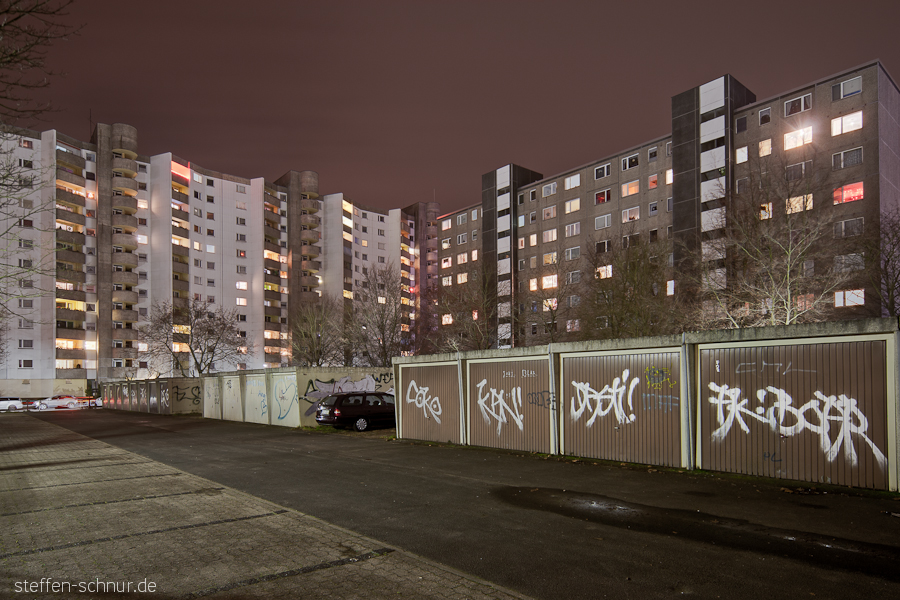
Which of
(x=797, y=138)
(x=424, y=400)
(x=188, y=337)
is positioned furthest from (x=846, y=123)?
(x=188, y=337)

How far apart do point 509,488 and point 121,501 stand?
244 inches

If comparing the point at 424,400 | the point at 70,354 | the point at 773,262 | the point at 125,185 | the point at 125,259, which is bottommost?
the point at 70,354

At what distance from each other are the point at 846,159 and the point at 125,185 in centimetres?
7927

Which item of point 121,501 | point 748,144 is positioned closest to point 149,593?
point 121,501

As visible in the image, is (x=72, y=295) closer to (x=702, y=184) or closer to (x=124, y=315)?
(x=124, y=315)

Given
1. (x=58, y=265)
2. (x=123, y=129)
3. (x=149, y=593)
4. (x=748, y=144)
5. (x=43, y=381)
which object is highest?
(x=123, y=129)

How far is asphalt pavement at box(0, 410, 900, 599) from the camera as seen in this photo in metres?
4.90

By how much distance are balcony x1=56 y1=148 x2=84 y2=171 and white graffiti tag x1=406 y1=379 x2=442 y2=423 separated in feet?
232

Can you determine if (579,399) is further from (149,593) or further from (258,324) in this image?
(258,324)

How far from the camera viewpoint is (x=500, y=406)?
14547mm

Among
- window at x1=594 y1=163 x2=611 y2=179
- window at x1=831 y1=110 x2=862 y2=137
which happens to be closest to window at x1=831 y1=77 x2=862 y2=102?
window at x1=831 y1=110 x2=862 y2=137

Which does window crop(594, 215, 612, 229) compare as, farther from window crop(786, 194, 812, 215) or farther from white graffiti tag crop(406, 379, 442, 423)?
white graffiti tag crop(406, 379, 442, 423)

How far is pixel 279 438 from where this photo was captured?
62.1ft

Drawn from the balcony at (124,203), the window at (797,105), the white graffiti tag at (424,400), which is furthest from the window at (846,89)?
the balcony at (124,203)
